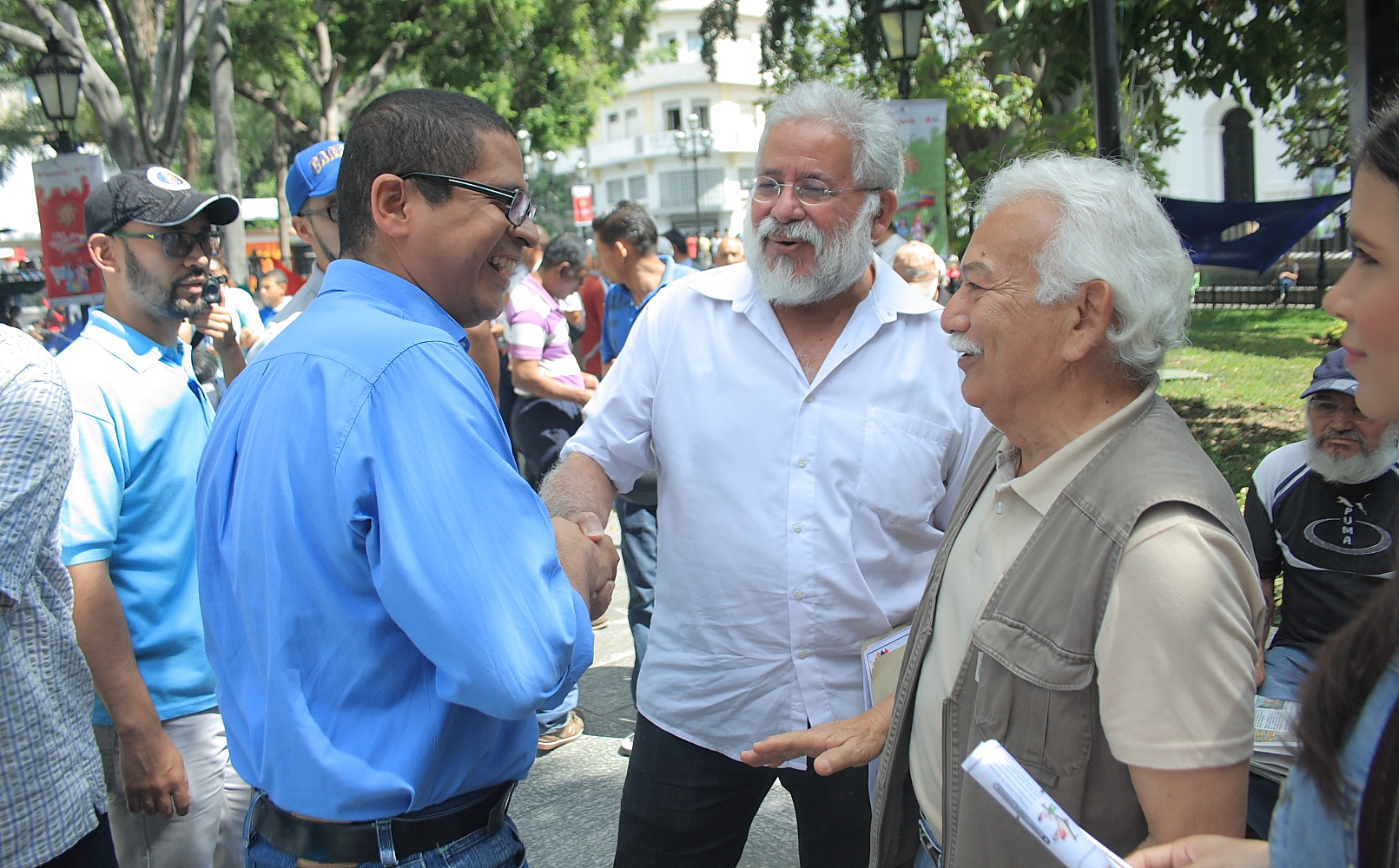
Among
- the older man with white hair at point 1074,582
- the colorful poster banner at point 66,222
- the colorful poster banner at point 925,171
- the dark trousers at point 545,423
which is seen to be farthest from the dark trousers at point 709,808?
the colorful poster banner at point 66,222

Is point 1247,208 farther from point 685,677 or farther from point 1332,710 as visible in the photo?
point 1332,710

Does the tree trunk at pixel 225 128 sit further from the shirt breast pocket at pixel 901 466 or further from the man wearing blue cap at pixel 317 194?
the shirt breast pocket at pixel 901 466

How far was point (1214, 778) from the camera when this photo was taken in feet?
4.65

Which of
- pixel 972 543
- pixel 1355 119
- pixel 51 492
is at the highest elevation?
pixel 1355 119

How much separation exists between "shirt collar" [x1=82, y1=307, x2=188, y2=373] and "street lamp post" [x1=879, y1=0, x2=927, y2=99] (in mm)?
7890

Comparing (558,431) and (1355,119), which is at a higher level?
→ (1355,119)

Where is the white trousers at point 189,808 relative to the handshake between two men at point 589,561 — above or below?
below

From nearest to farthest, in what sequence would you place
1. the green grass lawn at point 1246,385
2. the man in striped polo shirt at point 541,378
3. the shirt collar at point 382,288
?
1. the shirt collar at point 382,288
2. the man in striped polo shirt at point 541,378
3. the green grass lawn at point 1246,385

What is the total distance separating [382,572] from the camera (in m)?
1.38

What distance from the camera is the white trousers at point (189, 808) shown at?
8.09 feet

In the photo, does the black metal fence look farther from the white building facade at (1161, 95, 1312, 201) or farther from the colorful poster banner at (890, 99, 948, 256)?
the colorful poster banner at (890, 99, 948, 256)

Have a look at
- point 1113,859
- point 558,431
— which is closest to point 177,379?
point 1113,859

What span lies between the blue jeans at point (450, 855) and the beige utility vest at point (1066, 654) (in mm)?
744

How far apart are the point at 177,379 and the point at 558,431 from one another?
12.2ft
